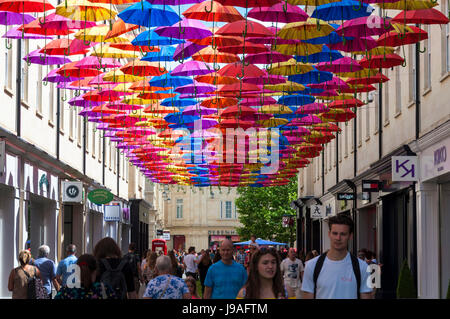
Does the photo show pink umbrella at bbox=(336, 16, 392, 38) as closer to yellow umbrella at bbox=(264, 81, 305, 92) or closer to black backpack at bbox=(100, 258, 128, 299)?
yellow umbrella at bbox=(264, 81, 305, 92)

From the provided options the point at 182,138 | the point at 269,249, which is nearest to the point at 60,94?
the point at 182,138

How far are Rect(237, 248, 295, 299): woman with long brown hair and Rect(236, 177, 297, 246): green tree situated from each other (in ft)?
246

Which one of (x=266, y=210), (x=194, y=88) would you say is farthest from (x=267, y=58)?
(x=266, y=210)

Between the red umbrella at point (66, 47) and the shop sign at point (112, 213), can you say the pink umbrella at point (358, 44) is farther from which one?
the shop sign at point (112, 213)

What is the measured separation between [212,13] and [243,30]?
64cm

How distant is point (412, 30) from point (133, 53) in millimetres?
5863

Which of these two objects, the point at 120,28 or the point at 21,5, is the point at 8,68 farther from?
the point at 21,5

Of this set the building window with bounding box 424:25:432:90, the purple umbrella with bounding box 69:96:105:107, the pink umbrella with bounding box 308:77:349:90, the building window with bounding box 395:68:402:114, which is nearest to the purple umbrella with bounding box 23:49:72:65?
the purple umbrella with bounding box 69:96:105:107

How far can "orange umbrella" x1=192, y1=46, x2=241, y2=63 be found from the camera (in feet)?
60.3

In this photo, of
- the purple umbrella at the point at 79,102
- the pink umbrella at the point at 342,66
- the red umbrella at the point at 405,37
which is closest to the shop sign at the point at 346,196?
the purple umbrella at the point at 79,102

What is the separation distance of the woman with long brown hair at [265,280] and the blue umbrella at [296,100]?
15249 millimetres

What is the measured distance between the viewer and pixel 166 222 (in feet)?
369

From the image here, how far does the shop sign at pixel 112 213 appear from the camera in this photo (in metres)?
42.6

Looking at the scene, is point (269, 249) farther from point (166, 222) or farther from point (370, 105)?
point (166, 222)
